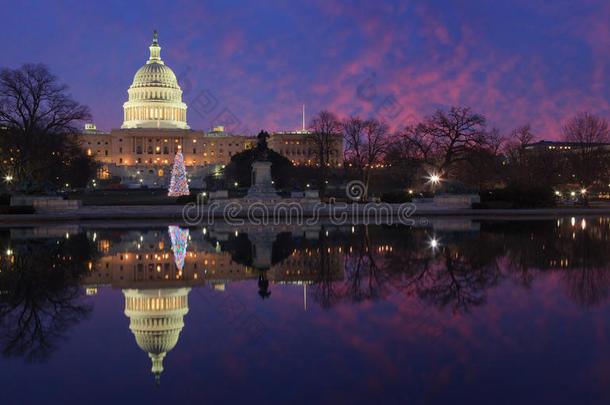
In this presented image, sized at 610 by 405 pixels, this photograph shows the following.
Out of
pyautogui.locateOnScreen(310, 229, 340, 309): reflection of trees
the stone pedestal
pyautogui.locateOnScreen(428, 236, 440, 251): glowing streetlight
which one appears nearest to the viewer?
pyautogui.locateOnScreen(310, 229, 340, 309): reflection of trees

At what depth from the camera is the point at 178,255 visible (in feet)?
50.0

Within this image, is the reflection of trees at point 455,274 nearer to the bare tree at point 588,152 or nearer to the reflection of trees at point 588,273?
the reflection of trees at point 588,273

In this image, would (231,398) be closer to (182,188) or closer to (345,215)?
(345,215)

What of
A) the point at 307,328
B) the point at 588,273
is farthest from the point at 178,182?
the point at 307,328

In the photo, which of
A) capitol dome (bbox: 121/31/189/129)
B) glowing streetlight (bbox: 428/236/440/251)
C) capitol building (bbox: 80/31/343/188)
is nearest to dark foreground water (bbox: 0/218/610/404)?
glowing streetlight (bbox: 428/236/440/251)

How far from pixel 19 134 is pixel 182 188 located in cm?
1947

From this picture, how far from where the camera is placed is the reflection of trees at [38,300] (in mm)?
7211

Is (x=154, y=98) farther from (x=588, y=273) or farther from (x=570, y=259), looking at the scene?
(x=588, y=273)

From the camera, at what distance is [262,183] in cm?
4134

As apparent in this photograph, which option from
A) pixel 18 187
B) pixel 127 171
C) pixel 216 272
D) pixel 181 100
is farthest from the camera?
pixel 181 100

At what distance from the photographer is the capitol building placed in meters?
135

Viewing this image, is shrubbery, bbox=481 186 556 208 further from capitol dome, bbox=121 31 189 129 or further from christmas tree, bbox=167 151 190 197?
capitol dome, bbox=121 31 189 129

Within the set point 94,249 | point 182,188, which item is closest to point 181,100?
point 182,188

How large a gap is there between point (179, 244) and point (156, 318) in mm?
10336
